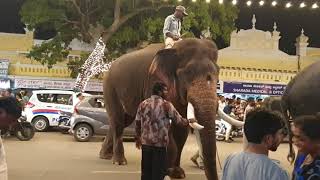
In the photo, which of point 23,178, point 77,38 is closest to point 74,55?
point 77,38

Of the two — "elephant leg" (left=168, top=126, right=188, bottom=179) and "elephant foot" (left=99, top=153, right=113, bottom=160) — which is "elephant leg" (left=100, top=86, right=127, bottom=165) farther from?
"elephant leg" (left=168, top=126, right=188, bottom=179)

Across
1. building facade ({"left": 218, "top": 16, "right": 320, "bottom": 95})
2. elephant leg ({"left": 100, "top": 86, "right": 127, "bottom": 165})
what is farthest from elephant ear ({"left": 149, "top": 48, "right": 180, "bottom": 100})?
building facade ({"left": 218, "top": 16, "right": 320, "bottom": 95})

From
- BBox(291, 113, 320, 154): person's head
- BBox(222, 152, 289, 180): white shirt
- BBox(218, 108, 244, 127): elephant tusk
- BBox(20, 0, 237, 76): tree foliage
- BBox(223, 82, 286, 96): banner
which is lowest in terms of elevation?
BBox(222, 152, 289, 180): white shirt

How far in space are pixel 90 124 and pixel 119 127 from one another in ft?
17.6

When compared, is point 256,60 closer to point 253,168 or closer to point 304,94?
point 304,94

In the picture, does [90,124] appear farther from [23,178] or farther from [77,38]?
[77,38]

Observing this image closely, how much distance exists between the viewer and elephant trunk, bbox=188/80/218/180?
8.51 metres

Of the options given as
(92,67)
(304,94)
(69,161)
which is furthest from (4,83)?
(304,94)

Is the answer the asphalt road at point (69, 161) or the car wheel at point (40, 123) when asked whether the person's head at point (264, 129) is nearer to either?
the asphalt road at point (69, 161)

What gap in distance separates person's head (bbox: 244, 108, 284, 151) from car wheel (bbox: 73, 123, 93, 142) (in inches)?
578

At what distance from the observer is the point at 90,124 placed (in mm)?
18328

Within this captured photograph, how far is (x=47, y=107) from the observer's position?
2083 centimetres

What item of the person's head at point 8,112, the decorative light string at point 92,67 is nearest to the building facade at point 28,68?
the decorative light string at point 92,67

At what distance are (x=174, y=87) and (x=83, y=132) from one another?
8511mm
